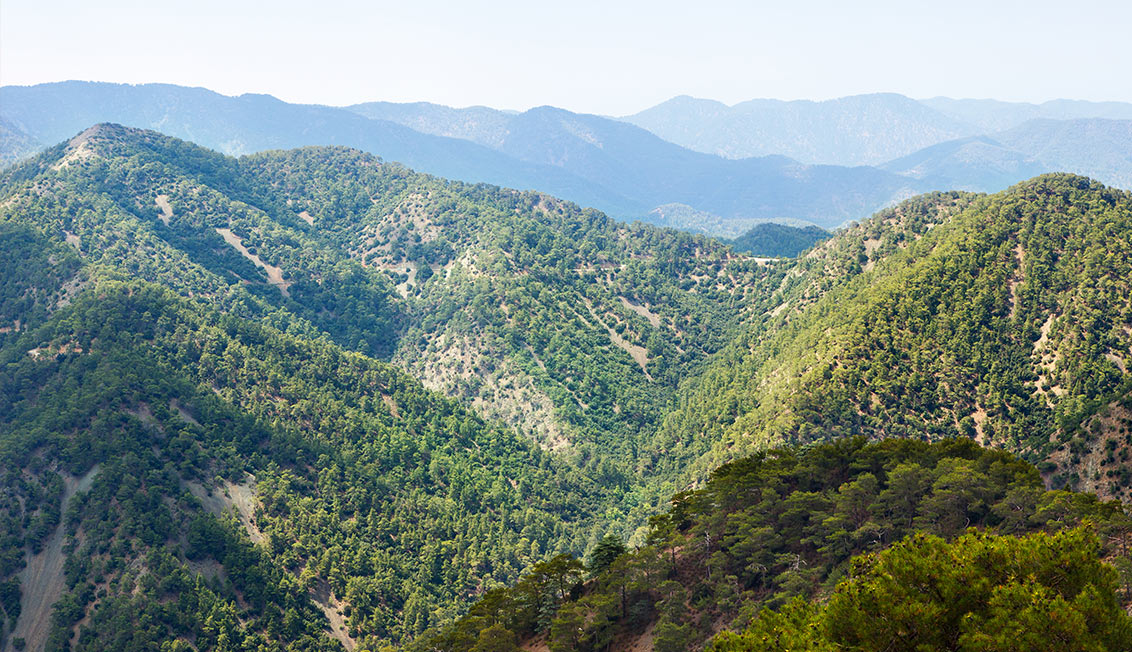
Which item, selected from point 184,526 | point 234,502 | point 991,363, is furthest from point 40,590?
point 991,363

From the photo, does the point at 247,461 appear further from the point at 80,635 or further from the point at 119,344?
the point at 80,635

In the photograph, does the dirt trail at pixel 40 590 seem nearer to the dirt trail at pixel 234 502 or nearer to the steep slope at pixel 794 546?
the dirt trail at pixel 234 502

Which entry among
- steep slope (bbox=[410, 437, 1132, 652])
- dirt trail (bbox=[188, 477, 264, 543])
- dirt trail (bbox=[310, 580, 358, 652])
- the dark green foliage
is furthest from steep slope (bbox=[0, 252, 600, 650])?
the dark green foliage

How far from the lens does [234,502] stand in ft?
569

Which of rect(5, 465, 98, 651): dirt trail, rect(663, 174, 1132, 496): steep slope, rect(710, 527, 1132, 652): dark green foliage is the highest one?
rect(710, 527, 1132, 652): dark green foliage

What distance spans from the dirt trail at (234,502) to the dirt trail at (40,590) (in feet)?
77.2

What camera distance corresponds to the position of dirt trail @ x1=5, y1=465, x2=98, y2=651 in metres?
136

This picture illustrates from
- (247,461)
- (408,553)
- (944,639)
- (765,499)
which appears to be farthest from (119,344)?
(944,639)

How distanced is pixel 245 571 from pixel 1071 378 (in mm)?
174552

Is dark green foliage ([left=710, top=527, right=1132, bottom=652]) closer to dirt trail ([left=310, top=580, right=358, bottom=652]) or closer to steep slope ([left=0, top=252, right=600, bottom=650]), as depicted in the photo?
dirt trail ([left=310, top=580, right=358, bottom=652])

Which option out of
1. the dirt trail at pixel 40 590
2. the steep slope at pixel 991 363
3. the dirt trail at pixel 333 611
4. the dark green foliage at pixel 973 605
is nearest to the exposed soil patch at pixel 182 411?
the dirt trail at pixel 40 590

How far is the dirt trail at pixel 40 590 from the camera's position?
448 feet

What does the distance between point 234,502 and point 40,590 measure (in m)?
38.6

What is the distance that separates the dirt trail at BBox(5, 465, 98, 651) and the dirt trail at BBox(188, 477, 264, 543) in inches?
926
